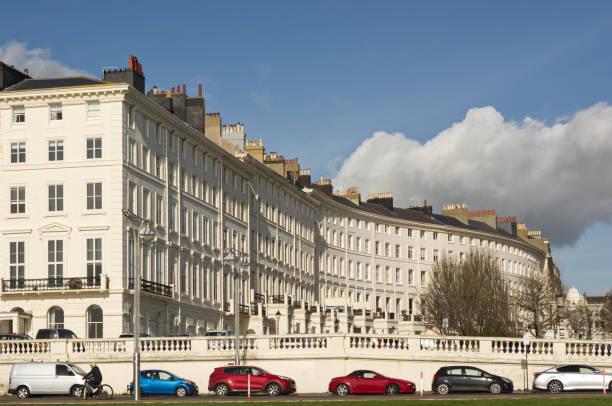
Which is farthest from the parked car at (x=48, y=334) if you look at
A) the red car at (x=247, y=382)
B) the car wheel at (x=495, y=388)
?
the car wheel at (x=495, y=388)

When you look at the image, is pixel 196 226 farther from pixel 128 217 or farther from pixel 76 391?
pixel 76 391

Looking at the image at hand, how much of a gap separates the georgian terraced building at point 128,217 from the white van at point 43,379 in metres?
6.44

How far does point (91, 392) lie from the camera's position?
45500 millimetres

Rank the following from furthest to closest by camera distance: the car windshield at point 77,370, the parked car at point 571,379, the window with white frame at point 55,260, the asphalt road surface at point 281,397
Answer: the window with white frame at point 55,260
the car windshield at point 77,370
the parked car at point 571,379
the asphalt road surface at point 281,397

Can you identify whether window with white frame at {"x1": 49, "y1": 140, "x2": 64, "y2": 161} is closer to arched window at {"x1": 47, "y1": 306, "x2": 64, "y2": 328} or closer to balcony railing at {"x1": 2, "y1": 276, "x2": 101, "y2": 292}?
balcony railing at {"x1": 2, "y1": 276, "x2": 101, "y2": 292}

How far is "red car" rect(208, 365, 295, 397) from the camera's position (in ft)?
157

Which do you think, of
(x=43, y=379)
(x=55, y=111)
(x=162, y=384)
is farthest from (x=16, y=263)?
(x=162, y=384)

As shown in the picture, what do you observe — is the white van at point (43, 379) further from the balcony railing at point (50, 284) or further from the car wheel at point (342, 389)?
the balcony railing at point (50, 284)

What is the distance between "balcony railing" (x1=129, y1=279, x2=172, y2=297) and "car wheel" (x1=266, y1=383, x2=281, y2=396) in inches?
876

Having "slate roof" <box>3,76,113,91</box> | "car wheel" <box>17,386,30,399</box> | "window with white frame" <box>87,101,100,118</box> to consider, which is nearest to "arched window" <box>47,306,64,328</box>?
"window with white frame" <box>87,101,100,118</box>

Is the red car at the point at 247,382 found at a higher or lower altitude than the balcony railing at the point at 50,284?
lower

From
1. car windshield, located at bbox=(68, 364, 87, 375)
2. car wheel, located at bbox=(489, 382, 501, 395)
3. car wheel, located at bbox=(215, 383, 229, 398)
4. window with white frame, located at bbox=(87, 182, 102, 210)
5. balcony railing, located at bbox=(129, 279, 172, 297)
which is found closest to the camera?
car wheel, located at bbox=(489, 382, 501, 395)

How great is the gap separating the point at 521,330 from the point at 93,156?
51.0 m

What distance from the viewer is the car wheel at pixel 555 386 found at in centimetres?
4725
